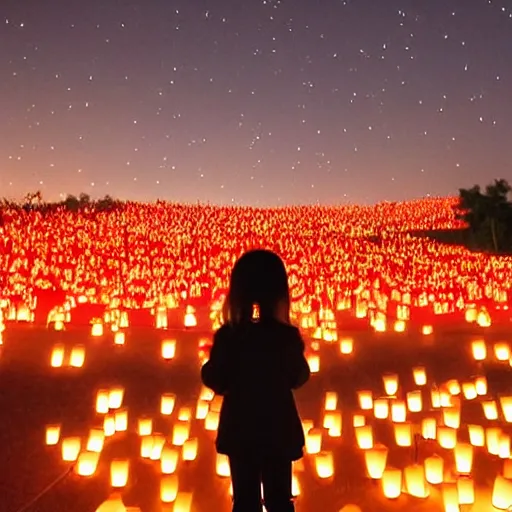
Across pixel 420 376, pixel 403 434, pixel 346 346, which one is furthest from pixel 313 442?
pixel 346 346

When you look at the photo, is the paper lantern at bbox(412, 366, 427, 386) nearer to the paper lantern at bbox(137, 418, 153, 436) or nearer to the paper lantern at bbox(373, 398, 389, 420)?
the paper lantern at bbox(373, 398, 389, 420)

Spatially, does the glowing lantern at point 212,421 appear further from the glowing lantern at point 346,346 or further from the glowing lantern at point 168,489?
the glowing lantern at point 346,346

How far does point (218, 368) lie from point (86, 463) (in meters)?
2.88

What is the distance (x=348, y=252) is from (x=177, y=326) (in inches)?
338

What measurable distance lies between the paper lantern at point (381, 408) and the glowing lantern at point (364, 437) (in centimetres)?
80

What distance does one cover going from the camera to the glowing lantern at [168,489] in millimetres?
4449

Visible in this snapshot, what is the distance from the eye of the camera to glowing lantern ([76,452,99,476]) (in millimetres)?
4969

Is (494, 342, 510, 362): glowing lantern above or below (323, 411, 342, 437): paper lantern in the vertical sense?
above

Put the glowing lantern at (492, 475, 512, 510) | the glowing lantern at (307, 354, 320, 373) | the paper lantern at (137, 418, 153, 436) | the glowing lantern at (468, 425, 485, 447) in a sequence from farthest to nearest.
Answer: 1. the glowing lantern at (307, 354, 320, 373)
2. the paper lantern at (137, 418, 153, 436)
3. the glowing lantern at (468, 425, 485, 447)
4. the glowing lantern at (492, 475, 512, 510)

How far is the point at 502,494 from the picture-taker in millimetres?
4219

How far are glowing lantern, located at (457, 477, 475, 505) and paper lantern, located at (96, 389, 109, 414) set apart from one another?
11.8 feet

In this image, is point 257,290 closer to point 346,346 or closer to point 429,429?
A: point 429,429

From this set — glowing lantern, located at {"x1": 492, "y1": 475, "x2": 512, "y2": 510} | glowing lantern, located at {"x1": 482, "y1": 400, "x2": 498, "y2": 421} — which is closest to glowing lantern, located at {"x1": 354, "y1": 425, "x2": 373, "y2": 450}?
glowing lantern, located at {"x1": 482, "y1": 400, "x2": 498, "y2": 421}

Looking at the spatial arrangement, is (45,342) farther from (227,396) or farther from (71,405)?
(227,396)
